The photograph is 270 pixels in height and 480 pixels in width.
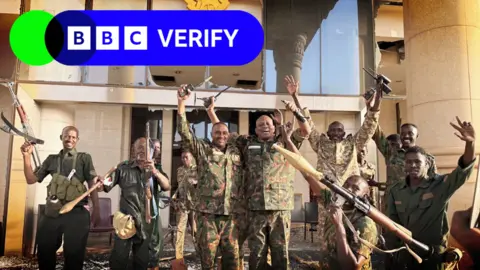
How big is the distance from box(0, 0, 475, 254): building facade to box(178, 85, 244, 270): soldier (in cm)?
347

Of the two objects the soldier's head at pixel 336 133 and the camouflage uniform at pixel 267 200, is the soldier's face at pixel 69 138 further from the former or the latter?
the soldier's head at pixel 336 133

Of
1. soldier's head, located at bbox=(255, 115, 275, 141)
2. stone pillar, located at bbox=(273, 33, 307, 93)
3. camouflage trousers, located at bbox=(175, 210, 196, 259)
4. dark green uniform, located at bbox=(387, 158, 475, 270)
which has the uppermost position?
stone pillar, located at bbox=(273, 33, 307, 93)

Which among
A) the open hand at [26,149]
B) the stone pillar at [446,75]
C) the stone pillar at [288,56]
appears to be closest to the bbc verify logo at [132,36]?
the stone pillar at [288,56]

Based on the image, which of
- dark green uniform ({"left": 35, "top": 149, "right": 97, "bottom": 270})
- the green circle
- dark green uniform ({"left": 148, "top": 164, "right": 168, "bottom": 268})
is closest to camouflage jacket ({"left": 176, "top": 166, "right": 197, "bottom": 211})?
dark green uniform ({"left": 148, "top": 164, "right": 168, "bottom": 268})

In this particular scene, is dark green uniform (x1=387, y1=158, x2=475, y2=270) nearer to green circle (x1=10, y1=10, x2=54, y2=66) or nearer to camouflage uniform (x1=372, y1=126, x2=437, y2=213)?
camouflage uniform (x1=372, y1=126, x2=437, y2=213)

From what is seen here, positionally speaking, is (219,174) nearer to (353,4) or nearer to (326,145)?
(326,145)

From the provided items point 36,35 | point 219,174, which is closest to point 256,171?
point 219,174

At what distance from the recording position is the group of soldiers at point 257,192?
3.34 metres

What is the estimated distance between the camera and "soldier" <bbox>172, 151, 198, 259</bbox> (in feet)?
19.3

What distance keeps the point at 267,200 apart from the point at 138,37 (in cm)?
413

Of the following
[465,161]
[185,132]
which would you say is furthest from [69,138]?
[465,161]

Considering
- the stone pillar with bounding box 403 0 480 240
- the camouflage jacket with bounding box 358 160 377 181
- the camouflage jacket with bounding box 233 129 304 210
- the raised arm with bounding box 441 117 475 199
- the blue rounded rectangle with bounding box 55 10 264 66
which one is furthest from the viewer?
the blue rounded rectangle with bounding box 55 10 264 66

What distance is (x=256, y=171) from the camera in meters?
4.11

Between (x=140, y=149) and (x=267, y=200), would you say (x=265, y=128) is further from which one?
(x=140, y=149)
